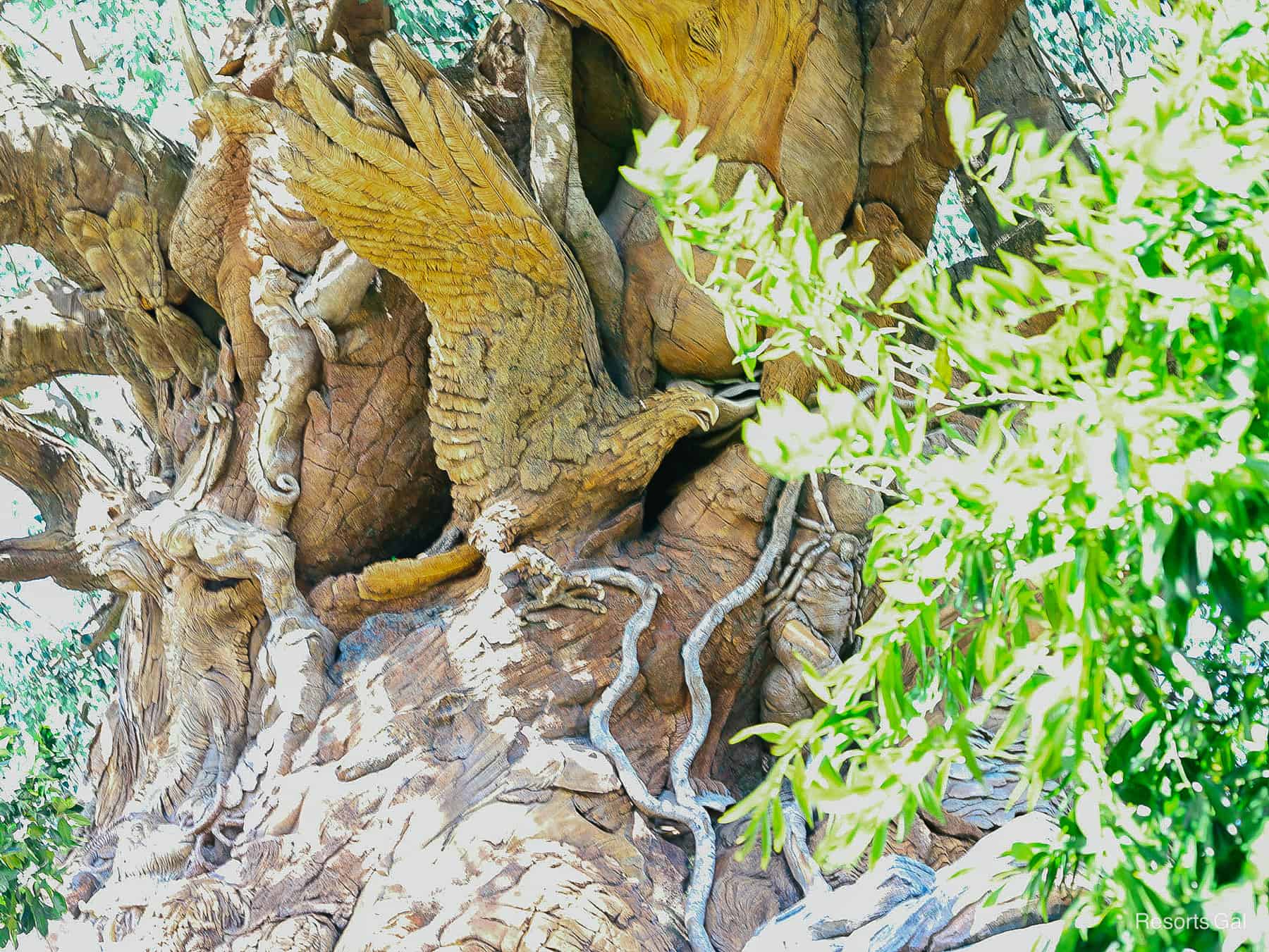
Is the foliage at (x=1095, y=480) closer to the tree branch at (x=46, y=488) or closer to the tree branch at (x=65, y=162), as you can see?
the tree branch at (x=65, y=162)

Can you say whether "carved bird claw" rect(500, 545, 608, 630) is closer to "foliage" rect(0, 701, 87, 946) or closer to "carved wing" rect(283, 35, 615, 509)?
"carved wing" rect(283, 35, 615, 509)

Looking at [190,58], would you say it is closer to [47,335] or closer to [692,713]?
[47,335]

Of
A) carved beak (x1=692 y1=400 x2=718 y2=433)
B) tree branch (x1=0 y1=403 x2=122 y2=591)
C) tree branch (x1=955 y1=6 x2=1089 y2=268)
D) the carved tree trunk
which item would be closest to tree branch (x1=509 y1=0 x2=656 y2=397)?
the carved tree trunk

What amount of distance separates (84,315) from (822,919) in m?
3.75

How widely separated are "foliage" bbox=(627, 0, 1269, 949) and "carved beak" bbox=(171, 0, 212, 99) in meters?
3.02

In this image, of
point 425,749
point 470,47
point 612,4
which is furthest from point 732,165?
point 425,749

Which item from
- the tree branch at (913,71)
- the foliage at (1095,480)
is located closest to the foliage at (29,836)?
the foliage at (1095,480)

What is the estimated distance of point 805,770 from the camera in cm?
122

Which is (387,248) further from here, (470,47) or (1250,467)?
(1250,467)

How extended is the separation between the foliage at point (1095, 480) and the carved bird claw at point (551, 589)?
A: 2.48 metres

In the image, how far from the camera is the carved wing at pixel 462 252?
3330 millimetres

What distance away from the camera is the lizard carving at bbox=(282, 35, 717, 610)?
351 cm

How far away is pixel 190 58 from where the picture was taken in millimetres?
3912

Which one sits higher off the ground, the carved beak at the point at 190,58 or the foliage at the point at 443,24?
the foliage at the point at 443,24
